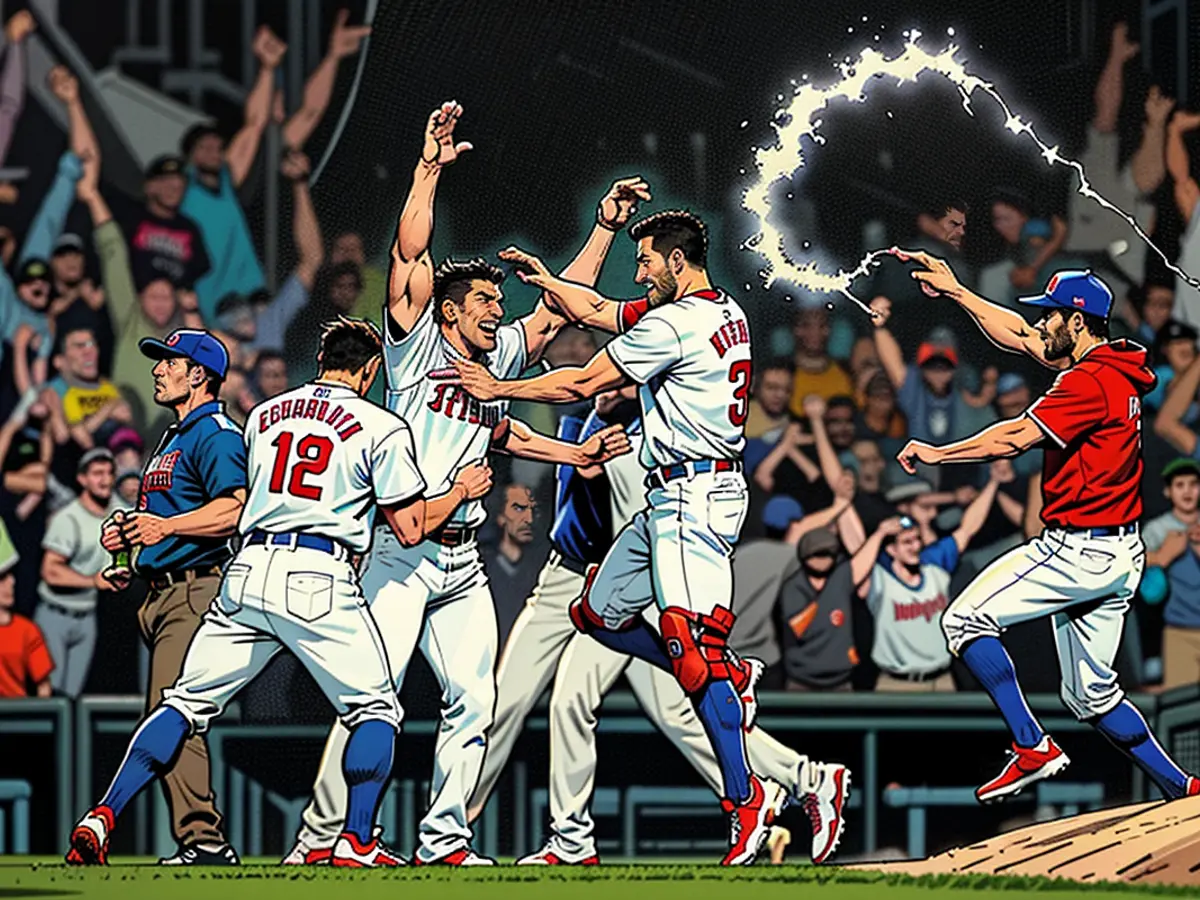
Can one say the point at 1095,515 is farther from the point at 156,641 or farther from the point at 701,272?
the point at 156,641

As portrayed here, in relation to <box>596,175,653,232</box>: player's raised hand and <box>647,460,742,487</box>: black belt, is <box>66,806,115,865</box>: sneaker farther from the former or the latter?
<box>596,175,653,232</box>: player's raised hand

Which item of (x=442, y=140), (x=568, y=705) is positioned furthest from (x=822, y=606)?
(x=442, y=140)

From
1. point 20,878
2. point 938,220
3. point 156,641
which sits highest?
point 938,220

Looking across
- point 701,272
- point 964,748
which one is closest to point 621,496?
point 701,272

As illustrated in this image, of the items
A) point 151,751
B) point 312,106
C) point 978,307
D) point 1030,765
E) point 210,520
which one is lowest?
point 1030,765

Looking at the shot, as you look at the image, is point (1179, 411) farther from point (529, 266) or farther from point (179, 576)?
point (179, 576)

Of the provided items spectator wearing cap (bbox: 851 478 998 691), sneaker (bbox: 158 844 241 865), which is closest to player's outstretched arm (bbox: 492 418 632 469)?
spectator wearing cap (bbox: 851 478 998 691)
